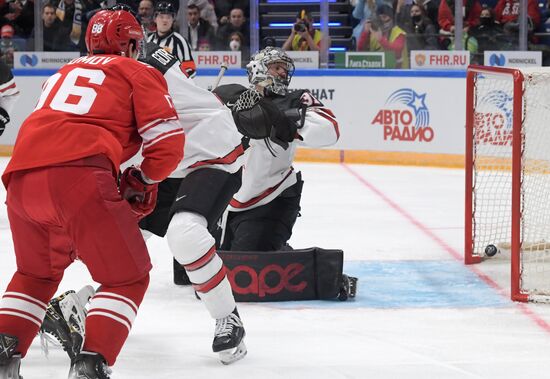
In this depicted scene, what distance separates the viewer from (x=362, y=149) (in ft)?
27.9

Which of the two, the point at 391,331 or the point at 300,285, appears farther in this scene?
the point at 300,285

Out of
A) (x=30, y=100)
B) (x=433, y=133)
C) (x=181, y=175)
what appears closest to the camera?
(x=181, y=175)

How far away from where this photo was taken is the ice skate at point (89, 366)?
8.50 feet

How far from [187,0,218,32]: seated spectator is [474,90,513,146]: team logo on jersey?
2810mm

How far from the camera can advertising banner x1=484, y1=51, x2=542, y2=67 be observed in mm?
8258

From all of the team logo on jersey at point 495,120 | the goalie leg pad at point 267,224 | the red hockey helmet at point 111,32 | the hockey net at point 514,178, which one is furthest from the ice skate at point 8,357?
the team logo on jersey at point 495,120

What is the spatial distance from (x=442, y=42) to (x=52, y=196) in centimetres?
623

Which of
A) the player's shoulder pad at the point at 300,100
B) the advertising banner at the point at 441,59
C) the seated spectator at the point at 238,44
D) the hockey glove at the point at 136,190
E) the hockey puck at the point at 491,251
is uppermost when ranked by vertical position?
the seated spectator at the point at 238,44

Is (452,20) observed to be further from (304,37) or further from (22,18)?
(22,18)

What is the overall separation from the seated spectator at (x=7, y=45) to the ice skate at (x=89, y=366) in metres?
6.88

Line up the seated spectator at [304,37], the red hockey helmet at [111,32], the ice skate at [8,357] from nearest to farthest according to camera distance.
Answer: the ice skate at [8,357] < the red hockey helmet at [111,32] < the seated spectator at [304,37]

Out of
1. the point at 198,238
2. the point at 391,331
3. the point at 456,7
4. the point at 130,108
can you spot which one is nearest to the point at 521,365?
the point at 391,331

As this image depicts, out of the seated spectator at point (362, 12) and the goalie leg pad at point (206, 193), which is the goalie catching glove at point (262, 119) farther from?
the seated spectator at point (362, 12)

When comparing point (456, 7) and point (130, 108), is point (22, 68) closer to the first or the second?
point (456, 7)
